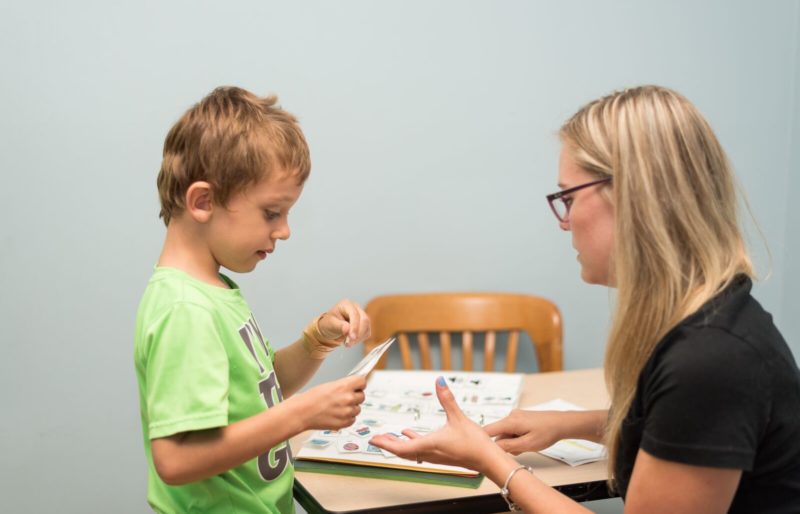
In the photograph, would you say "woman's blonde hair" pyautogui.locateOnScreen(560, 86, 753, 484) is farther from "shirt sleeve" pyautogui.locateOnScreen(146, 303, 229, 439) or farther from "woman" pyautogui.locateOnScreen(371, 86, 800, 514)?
"shirt sleeve" pyautogui.locateOnScreen(146, 303, 229, 439)

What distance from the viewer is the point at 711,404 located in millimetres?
981

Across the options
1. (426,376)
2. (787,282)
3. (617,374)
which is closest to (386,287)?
(426,376)

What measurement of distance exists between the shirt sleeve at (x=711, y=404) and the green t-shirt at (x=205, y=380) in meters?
0.61

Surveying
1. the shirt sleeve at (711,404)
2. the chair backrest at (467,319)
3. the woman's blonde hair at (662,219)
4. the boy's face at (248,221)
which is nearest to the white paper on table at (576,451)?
the woman's blonde hair at (662,219)

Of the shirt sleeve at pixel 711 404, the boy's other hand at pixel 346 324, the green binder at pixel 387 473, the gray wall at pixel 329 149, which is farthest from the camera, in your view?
the gray wall at pixel 329 149

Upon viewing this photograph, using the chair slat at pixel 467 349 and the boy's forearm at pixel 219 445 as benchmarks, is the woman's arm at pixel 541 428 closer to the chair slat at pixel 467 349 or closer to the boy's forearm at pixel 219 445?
the boy's forearm at pixel 219 445

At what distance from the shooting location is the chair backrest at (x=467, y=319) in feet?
7.51

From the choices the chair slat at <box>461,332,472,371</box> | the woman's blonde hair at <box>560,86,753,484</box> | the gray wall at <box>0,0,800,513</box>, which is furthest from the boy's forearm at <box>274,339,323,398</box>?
the chair slat at <box>461,332,472,371</box>

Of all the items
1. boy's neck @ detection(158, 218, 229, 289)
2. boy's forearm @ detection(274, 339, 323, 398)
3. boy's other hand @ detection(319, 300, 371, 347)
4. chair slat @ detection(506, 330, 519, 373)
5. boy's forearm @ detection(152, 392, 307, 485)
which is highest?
boy's neck @ detection(158, 218, 229, 289)

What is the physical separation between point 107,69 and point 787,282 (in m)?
2.32

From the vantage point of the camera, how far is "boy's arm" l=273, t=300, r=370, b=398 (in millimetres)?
1419

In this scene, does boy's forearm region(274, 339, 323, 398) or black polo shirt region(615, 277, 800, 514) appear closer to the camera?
black polo shirt region(615, 277, 800, 514)

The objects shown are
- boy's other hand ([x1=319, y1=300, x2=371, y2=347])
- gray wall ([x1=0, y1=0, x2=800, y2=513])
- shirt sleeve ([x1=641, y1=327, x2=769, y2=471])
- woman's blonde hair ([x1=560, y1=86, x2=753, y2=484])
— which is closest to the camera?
shirt sleeve ([x1=641, y1=327, x2=769, y2=471])

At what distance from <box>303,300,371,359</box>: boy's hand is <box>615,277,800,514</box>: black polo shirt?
53cm
